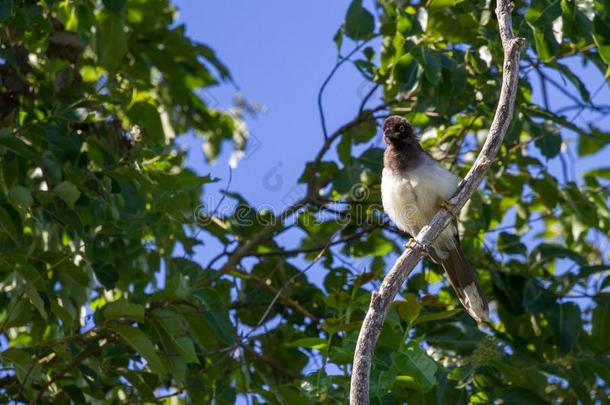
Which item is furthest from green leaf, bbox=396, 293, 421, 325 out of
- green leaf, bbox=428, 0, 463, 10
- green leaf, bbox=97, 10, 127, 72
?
green leaf, bbox=97, 10, 127, 72

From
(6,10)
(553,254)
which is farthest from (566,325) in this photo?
(6,10)

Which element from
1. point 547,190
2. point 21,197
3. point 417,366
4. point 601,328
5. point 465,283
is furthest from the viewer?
point 547,190

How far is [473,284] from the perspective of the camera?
21.0 ft

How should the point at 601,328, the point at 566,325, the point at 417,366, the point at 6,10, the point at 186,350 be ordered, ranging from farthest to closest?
1. the point at 601,328
2. the point at 566,325
3. the point at 6,10
4. the point at 186,350
5. the point at 417,366

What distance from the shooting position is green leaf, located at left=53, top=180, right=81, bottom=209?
17.7 feet

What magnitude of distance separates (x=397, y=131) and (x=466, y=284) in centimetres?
111

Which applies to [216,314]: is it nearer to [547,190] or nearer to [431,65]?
[431,65]

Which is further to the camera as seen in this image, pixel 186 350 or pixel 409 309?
pixel 186 350

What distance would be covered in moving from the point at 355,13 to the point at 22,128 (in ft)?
7.26

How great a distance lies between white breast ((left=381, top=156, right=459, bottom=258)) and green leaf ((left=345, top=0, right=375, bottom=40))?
918mm

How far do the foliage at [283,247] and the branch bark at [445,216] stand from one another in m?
0.55

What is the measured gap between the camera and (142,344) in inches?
205

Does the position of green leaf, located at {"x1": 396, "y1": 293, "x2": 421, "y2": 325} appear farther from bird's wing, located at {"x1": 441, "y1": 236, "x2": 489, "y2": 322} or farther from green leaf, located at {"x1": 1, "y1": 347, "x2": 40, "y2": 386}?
green leaf, located at {"x1": 1, "y1": 347, "x2": 40, "y2": 386}

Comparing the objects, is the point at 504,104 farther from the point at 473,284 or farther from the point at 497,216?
the point at 497,216
